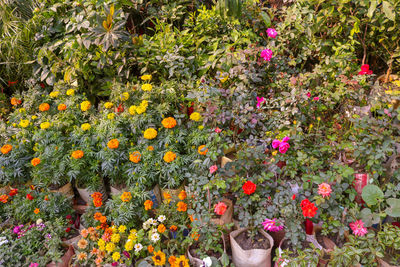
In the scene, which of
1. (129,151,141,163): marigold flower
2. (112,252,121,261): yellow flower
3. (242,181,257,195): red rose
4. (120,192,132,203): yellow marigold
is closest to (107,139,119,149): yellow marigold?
(129,151,141,163): marigold flower

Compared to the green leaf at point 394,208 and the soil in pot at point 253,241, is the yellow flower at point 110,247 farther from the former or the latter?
the green leaf at point 394,208

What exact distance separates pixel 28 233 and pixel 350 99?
2.23m

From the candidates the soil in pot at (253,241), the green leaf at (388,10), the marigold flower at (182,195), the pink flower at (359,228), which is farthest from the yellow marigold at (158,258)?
the green leaf at (388,10)

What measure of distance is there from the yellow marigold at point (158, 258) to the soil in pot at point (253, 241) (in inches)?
15.9

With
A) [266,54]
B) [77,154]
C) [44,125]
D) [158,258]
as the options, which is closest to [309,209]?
[158,258]

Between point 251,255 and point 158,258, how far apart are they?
0.48 m

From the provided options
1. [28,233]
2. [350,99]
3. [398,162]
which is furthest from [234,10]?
[28,233]

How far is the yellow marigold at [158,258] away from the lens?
1.50m

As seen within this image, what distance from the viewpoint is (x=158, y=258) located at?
152cm

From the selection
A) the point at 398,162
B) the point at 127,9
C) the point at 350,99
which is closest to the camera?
the point at 398,162

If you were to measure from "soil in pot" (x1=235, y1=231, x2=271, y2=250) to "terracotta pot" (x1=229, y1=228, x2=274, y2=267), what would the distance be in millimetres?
19

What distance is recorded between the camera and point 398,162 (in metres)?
1.62

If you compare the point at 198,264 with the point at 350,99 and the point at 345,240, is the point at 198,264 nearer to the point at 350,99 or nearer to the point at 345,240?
the point at 345,240

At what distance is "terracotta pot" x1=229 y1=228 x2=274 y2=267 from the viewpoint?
1510 mm
